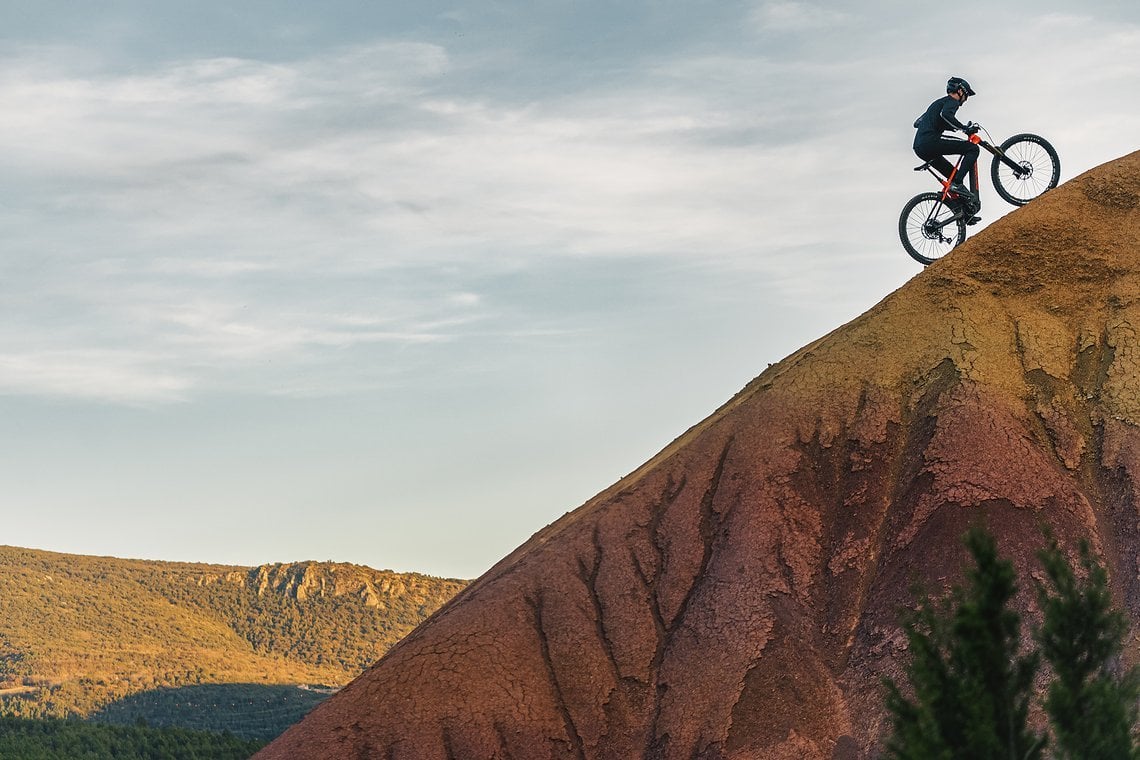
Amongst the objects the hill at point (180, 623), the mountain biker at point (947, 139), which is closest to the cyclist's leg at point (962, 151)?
the mountain biker at point (947, 139)

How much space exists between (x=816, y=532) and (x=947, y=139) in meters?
10.00

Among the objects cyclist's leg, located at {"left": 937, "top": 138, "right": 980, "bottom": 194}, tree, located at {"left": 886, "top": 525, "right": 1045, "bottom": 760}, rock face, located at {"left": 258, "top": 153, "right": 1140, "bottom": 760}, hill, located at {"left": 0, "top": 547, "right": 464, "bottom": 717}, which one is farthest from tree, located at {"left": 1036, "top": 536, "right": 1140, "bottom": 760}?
hill, located at {"left": 0, "top": 547, "right": 464, "bottom": 717}

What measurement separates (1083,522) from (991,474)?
2277 mm

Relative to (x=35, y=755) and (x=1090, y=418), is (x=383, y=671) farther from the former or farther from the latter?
(x=35, y=755)

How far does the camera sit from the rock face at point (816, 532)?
104ft

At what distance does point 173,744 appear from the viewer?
94250 mm

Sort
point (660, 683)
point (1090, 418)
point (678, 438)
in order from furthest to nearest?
point (678, 438), point (1090, 418), point (660, 683)

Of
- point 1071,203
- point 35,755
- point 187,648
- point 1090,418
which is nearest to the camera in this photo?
point 1090,418

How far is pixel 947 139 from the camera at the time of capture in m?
34.5

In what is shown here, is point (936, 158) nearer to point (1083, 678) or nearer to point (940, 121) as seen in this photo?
point (940, 121)

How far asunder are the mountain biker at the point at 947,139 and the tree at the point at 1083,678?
16.4 metres

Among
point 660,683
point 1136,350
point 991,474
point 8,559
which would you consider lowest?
point 660,683

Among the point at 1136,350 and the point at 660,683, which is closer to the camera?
the point at 660,683

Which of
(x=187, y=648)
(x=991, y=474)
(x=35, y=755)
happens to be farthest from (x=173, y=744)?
(x=991, y=474)
